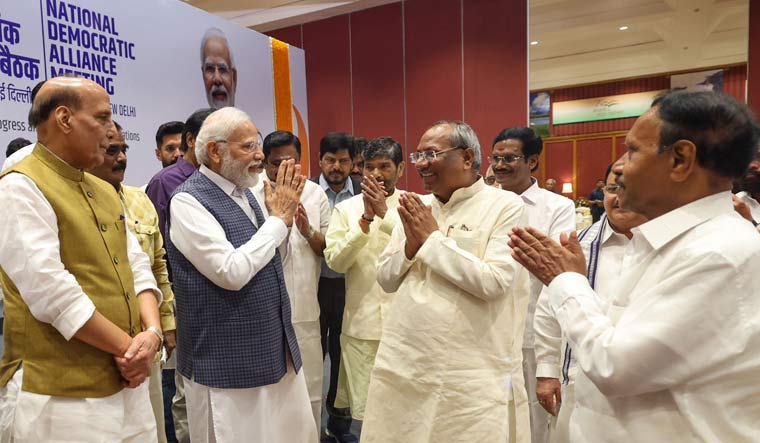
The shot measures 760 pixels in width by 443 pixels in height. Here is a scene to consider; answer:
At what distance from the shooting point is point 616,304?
1.13 metres

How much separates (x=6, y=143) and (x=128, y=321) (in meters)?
2.51

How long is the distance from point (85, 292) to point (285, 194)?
0.83 metres

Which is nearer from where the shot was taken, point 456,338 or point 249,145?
point 456,338

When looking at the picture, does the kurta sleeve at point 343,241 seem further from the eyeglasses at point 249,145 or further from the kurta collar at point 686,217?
the kurta collar at point 686,217

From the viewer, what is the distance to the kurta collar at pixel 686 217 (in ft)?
3.28

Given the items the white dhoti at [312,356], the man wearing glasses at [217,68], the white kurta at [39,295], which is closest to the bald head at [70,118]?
the white kurta at [39,295]

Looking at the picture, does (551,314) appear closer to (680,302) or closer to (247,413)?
(680,302)

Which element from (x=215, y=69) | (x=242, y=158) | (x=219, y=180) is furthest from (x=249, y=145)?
(x=215, y=69)

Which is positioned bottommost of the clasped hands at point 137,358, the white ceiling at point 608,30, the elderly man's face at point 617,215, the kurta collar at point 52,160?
the clasped hands at point 137,358

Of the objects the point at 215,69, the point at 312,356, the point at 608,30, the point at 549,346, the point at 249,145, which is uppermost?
the point at 608,30

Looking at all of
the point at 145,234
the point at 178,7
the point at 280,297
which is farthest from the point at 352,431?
the point at 178,7

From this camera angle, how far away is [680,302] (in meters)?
0.93

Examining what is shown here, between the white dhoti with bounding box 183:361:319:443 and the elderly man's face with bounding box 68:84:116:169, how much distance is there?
90 centimetres

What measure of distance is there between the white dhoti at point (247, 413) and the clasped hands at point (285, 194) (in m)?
0.60
